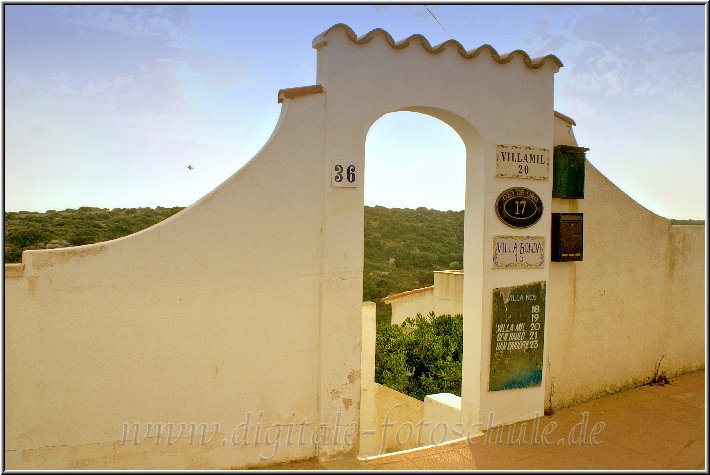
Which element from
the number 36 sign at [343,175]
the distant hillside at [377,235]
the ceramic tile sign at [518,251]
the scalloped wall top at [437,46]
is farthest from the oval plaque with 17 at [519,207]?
the distant hillside at [377,235]

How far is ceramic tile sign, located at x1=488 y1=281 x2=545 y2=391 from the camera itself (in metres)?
5.73

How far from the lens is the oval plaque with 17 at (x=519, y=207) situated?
5672mm

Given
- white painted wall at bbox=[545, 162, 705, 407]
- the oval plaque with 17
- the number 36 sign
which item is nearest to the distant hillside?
the number 36 sign

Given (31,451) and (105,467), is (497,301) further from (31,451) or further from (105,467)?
(31,451)

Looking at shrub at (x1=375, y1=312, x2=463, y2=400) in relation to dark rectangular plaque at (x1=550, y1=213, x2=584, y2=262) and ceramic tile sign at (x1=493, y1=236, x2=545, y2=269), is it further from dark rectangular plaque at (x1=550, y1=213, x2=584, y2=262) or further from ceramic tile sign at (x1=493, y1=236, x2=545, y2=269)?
ceramic tile sign at (x1=493, y1=236, x2=545, y2=269)

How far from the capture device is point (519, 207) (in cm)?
577

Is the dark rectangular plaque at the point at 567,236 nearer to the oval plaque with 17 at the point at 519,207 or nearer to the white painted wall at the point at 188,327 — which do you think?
the oval plaque with 17 at the point at 519,207

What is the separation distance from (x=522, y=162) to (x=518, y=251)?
0.94 m

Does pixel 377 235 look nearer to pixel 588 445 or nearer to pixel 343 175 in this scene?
pixel 588 445

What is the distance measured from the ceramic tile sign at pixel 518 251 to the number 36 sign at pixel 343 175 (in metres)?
1.73

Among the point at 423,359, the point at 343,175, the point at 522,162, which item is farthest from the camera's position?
the point at 423,359

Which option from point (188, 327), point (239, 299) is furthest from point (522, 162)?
point (188, 327)

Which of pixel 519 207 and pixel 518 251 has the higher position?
pixel 519 207

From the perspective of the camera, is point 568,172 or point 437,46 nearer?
point 437,46
